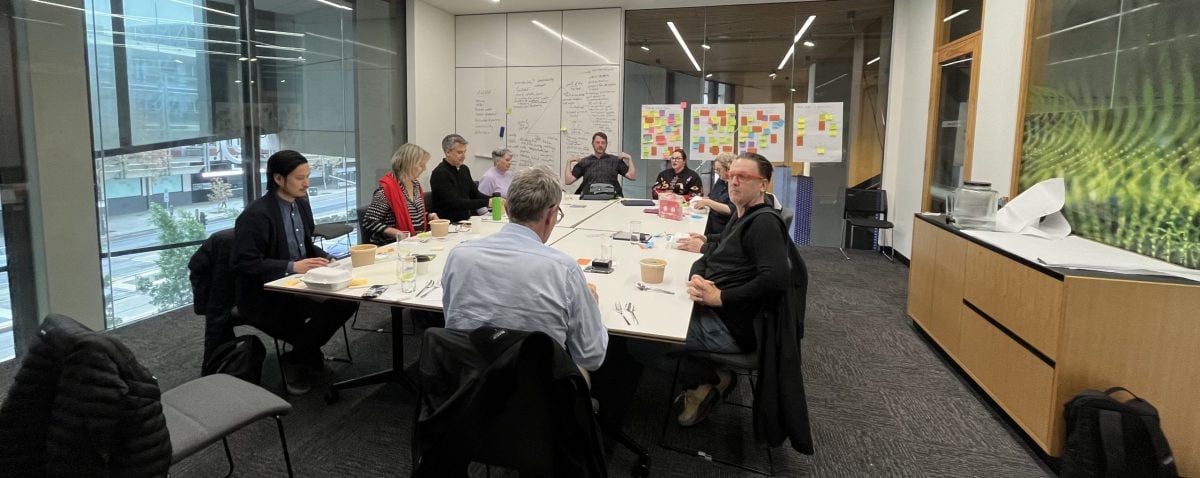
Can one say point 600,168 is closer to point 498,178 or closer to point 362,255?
point 498,178

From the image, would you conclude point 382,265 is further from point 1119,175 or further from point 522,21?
point 522,21

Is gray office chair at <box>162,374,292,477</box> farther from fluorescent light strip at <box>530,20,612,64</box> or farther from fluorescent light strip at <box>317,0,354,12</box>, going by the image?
fluorescent light strip at <box>530,20,612,64</box>

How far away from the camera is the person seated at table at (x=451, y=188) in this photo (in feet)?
15.3

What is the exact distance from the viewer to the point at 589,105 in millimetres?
7082

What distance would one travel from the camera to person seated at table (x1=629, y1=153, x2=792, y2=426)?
87.4 inches

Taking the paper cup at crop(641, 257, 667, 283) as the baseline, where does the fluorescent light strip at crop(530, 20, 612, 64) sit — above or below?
above

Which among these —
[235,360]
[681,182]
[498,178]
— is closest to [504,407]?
[235,360]

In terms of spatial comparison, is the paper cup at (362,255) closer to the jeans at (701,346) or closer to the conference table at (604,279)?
the conference table at (604,279)

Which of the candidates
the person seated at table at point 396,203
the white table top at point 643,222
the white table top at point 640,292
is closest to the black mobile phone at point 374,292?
the white table top at point 640,292

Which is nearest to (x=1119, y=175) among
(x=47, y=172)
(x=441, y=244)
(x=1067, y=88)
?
(x=1067, y=88)

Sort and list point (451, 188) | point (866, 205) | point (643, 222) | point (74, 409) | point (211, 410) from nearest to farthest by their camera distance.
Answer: point (74, 409)
point (211, 410)
point (643, 222)
point (451, 188)
point (866, 205)

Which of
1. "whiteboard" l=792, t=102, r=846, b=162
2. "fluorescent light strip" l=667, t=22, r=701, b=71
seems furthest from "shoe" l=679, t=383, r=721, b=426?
"fluorescent light strip" l=667, t=22, r=701, b=71

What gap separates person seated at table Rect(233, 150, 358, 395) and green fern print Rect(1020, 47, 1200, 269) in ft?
12.3

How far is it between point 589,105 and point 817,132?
2.68m
